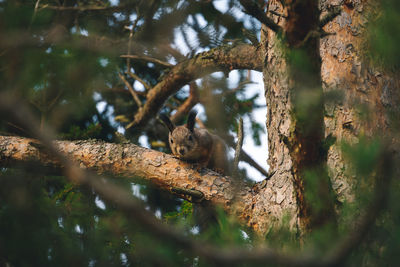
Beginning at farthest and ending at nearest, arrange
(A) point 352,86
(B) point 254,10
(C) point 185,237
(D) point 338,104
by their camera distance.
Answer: (A) point 352,86, (D) point 338,104, (B) point 254,10, (C) point 185,237

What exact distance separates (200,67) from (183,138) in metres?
0.96

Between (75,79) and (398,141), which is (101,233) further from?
(398,141)

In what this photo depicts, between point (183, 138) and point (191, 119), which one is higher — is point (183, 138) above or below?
below

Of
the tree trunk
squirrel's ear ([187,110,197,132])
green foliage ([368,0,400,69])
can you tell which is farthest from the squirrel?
green foliage ([368,0,400,69])

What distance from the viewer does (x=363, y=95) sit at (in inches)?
101

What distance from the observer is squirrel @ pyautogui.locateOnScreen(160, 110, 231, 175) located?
14.2ft

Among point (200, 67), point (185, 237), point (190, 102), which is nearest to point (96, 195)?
point (185, 237)

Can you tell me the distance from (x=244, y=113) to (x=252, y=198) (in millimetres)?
2515

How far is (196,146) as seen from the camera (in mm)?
4430

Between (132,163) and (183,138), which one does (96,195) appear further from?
(183,138)

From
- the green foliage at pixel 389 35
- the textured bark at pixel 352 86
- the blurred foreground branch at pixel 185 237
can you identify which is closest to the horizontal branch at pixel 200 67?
the textured bark at pixel 352 86

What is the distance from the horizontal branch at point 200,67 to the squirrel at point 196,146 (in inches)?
9.4

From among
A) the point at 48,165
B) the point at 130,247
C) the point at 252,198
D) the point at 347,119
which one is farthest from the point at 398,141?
the point at 48,165

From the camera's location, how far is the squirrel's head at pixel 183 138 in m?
4.21
